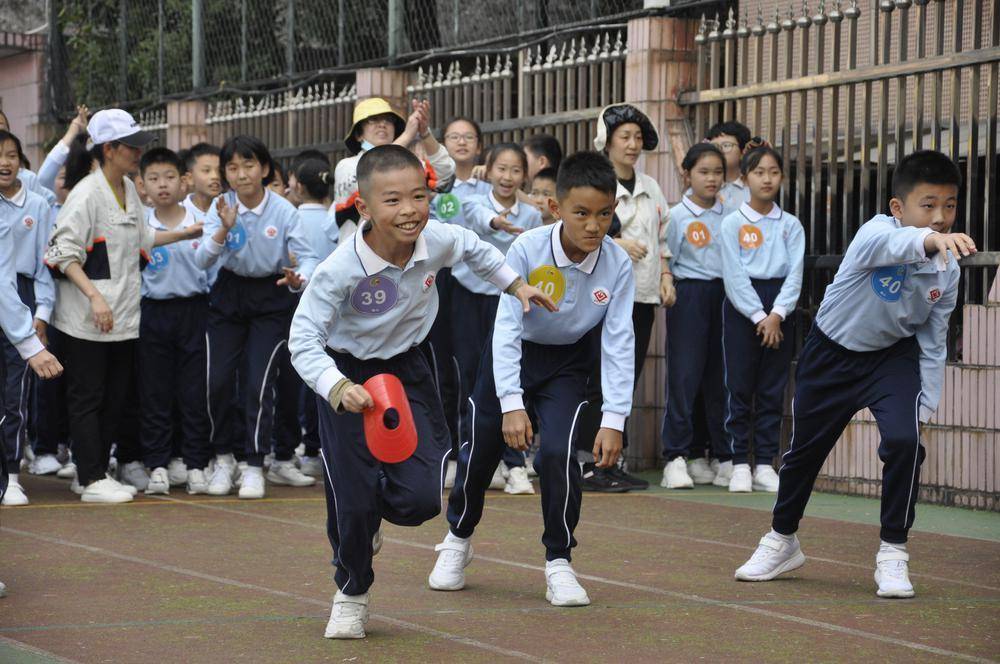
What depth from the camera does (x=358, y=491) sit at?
5461mm

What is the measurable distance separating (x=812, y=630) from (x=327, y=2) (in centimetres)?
1073

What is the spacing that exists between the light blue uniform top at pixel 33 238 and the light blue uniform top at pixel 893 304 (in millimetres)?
4552

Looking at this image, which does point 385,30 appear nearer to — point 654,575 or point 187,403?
point 187,403

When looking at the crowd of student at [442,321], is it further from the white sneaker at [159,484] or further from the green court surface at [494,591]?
the green court surface at [494,591]

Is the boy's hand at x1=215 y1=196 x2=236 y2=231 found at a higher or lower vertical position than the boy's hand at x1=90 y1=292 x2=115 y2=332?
higher

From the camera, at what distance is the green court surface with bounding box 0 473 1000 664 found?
17.0 feet

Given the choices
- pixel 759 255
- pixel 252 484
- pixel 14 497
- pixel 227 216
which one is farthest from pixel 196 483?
pixel 759 255

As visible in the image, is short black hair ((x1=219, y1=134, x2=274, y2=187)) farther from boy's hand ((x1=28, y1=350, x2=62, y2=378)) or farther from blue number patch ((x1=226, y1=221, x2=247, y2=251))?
boy's hand ((x1=28, y1=350, x2=62, y2=378))

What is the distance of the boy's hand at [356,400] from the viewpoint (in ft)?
16.8

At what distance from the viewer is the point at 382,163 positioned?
5.52 meters

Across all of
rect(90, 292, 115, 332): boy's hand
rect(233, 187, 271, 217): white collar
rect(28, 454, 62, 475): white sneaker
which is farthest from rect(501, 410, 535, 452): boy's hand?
rect(28, 454, 62, 475): white sneaker

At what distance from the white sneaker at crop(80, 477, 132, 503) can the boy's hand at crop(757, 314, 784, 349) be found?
3.85m

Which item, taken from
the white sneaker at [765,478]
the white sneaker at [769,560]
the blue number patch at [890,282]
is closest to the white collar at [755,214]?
the white sneaker at [765,478]

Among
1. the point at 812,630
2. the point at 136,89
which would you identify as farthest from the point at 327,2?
the point at 812,630
